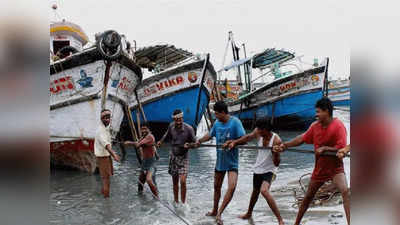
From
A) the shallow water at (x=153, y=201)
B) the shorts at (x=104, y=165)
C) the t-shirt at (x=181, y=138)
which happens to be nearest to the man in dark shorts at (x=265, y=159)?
the shallow water at (x=153, y=201)

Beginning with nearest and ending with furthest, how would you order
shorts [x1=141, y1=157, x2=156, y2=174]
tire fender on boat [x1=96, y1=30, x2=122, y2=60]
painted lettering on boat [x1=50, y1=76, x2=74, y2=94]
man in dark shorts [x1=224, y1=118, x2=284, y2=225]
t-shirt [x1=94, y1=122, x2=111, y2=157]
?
man in dark shorts [x1=224, y1=118, x2=284, y2=225]
t-shirt [x1=94, y1=122, x2=111, y2=157]
shorts [x1=141, y1=157, x2=156, y2=174]
tire fender on boat [x1=96, y1=30, x2=122, y2=60]
painted lettering on boat [x1=50, y1=76, x2=74, y2=94]

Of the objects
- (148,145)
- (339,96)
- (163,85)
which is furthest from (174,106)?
(339,96)

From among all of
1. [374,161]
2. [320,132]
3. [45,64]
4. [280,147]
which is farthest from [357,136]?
[280,147]

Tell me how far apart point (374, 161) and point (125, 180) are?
7104 mm

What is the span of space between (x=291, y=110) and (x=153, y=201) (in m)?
15.5

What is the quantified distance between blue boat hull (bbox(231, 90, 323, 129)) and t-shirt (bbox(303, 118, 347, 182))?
1639 centimetres

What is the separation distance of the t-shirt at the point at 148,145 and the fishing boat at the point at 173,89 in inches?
299

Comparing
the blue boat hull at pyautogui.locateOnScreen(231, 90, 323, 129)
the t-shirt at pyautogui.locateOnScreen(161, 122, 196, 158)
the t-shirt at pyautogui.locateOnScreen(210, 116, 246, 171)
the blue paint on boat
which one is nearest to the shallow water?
the t-shirt at pyautogui.locateOnScreen(210, 116, 246, 171)

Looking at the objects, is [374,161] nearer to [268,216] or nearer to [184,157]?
[268,216]

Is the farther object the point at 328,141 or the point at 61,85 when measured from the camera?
the point at 61,85

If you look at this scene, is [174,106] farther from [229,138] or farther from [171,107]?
[229,138]

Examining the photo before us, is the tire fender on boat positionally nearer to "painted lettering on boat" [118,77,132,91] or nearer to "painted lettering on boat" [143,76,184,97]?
"painted lettering on boat" [118,77,132,91]

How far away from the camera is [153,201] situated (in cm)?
602

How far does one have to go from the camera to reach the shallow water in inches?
196
